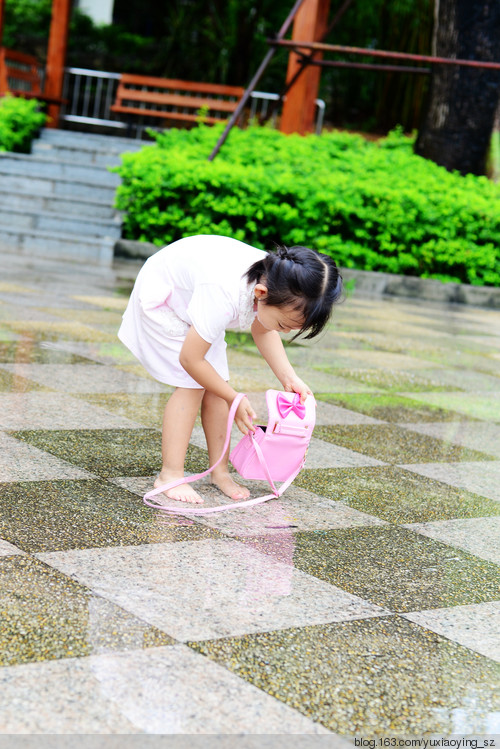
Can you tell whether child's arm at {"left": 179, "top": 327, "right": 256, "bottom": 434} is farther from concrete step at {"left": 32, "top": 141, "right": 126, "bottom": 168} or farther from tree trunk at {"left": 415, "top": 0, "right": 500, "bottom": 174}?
concrete step at {"left": 32, "top": 141, "right": 126, "bottom": 168}

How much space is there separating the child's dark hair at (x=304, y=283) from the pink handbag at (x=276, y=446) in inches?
13.5

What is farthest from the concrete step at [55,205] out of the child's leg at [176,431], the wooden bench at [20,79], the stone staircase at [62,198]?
the child's leg at [176,431]

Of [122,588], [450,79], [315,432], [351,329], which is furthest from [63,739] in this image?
[450,79]

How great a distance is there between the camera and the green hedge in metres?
10.1

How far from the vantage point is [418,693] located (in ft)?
6.32

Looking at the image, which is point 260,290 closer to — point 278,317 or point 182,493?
point 278,317

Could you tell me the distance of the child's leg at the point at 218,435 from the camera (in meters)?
3.17

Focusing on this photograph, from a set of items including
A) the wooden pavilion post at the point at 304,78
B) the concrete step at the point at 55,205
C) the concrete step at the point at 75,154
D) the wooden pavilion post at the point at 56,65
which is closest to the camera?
the concrete step at the point at 55,205

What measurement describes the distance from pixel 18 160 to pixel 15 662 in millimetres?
11679

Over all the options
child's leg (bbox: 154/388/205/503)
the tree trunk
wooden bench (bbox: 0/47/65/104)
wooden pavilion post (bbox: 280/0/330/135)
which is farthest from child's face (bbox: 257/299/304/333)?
wooden bench (bbox: 0/47/65/104)

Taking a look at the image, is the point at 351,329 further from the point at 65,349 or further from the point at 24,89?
the point at 24,89

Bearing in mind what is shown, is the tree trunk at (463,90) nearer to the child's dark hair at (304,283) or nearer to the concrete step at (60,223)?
the concrete step at (60,223)

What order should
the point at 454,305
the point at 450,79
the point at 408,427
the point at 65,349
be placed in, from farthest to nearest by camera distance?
1. the point at 450,79
2. the point at 454,305
3. the point at 65,349
4. the point at 408,427

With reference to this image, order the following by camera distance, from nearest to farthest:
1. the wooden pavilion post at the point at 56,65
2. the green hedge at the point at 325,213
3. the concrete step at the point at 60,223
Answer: the green hedge at the point at 325,213, the concrete step at the point at 60,223, the wooden pavilion post at the point at 56,65
